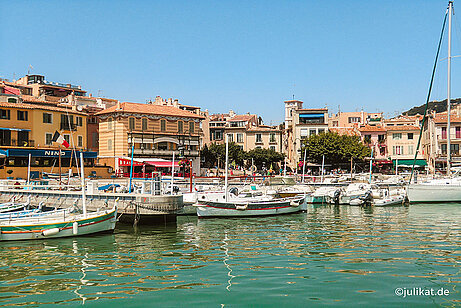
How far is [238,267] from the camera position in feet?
54.7

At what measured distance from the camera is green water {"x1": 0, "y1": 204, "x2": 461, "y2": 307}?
13.1 metres

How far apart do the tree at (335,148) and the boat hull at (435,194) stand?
3172 cm

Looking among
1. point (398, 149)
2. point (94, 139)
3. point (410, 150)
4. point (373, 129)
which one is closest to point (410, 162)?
point (410, 150)

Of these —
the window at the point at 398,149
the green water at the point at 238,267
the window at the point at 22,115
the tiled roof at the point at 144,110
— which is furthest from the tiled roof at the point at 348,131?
the green water at the point at 238,267

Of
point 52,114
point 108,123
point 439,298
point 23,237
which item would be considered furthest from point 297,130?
point 439,298

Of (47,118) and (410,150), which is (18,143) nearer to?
(47,118)

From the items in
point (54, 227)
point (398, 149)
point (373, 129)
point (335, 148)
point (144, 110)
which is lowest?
point (54, 227)

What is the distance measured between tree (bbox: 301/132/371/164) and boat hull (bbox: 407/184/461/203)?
104 ft

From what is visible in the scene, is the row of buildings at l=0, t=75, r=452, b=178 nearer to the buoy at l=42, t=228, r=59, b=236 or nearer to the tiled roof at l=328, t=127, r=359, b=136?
the tiled roof at l=328, t=127, r=359, b=136

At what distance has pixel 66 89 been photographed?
93.2m

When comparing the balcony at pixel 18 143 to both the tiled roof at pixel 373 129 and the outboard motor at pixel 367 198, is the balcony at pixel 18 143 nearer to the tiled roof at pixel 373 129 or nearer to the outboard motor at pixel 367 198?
the outboard motor at pixel 367 198

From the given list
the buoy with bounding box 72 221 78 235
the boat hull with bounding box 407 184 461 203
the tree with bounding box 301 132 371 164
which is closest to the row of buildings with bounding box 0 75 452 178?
the tree with bounding box 301 132 371 164

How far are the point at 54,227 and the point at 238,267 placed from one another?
1104cm

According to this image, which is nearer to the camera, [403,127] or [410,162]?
[410,162]
